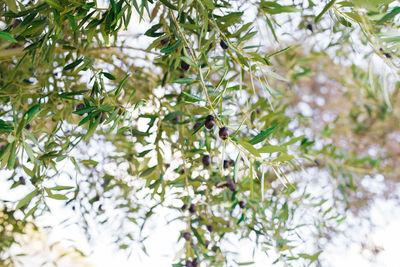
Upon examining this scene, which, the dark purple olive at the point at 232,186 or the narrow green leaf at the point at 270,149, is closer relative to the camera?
the narrow green leaf at the point at 270,149

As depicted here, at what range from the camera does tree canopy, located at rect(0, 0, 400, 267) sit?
0.61 m

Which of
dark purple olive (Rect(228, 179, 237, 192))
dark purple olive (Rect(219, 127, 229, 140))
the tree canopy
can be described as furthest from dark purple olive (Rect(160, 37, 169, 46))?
dark purple olive (Rect(228, 179, 237, 192))

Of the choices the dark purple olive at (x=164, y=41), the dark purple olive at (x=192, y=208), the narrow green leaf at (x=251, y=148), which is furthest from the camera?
the dark purple olive at (x=192, y=208)

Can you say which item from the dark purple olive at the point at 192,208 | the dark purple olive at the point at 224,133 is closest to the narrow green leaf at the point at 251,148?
the dark purple olive at the point at 224,133

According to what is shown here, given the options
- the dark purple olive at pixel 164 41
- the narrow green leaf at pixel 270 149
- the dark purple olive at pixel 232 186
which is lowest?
the narrow green leaf at pixel 270 149

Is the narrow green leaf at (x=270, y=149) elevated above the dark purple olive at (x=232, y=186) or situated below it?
below

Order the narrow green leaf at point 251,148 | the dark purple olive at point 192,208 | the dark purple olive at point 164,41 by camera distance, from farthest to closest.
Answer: the dark purple olive at point 192,208 → the dark purple olive at point 164,41 → the narrow green leaf at point 251,148

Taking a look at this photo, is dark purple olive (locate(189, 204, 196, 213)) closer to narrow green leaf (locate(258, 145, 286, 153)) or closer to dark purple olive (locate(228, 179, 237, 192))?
dark purple olive (locate(228, 179, 237, 192))

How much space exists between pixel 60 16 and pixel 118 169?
904 mm

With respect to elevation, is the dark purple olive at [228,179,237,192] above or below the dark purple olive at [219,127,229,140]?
below

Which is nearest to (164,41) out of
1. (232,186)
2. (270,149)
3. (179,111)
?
(179,111)

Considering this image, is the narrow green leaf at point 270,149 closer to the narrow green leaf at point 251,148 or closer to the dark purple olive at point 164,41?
the narrow green leaf at point 251,148

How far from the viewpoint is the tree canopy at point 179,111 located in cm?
61

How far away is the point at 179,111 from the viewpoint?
0.83 meters
